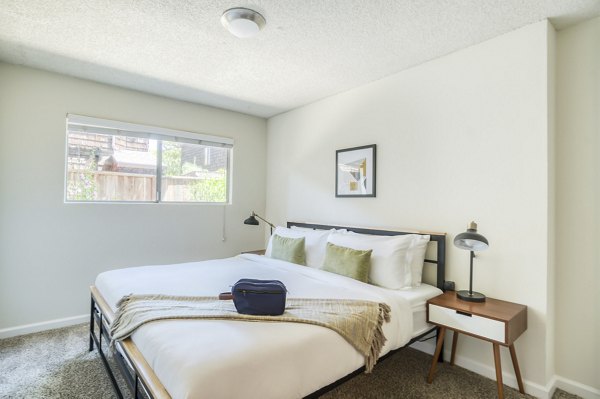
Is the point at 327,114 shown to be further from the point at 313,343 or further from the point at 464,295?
the point at 313,343

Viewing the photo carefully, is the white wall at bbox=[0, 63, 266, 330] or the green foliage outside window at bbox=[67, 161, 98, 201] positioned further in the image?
the green foliage outside window at bbox=[67, 161, 98, 201]

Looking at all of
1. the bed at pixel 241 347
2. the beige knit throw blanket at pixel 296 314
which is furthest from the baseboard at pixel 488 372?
the beige knit throw blanket at pixel 296 314

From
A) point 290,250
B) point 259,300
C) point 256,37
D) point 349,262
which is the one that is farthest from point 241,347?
point 256,37

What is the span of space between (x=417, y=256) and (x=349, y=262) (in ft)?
1.84

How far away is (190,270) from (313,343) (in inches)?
63.6

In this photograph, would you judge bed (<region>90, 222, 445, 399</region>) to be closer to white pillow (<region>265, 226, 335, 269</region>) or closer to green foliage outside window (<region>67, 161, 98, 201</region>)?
white pillow (<region>265, 226, 335, 269</region>)

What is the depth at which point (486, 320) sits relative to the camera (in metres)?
1.98

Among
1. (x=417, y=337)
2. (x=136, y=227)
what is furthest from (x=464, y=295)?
(x=136, y=227)

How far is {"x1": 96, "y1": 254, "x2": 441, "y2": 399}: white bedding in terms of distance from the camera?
1.25 meters

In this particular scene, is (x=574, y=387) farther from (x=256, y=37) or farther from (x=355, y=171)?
(x=256, y=37)

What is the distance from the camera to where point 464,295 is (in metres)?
2.28

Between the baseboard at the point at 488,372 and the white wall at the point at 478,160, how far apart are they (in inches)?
0.8

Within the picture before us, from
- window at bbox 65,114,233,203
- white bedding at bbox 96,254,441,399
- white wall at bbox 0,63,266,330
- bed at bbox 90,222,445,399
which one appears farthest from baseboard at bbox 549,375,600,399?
window at bbox 65,114,233,203

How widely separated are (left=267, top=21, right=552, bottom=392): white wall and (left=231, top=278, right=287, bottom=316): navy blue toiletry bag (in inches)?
63.0
